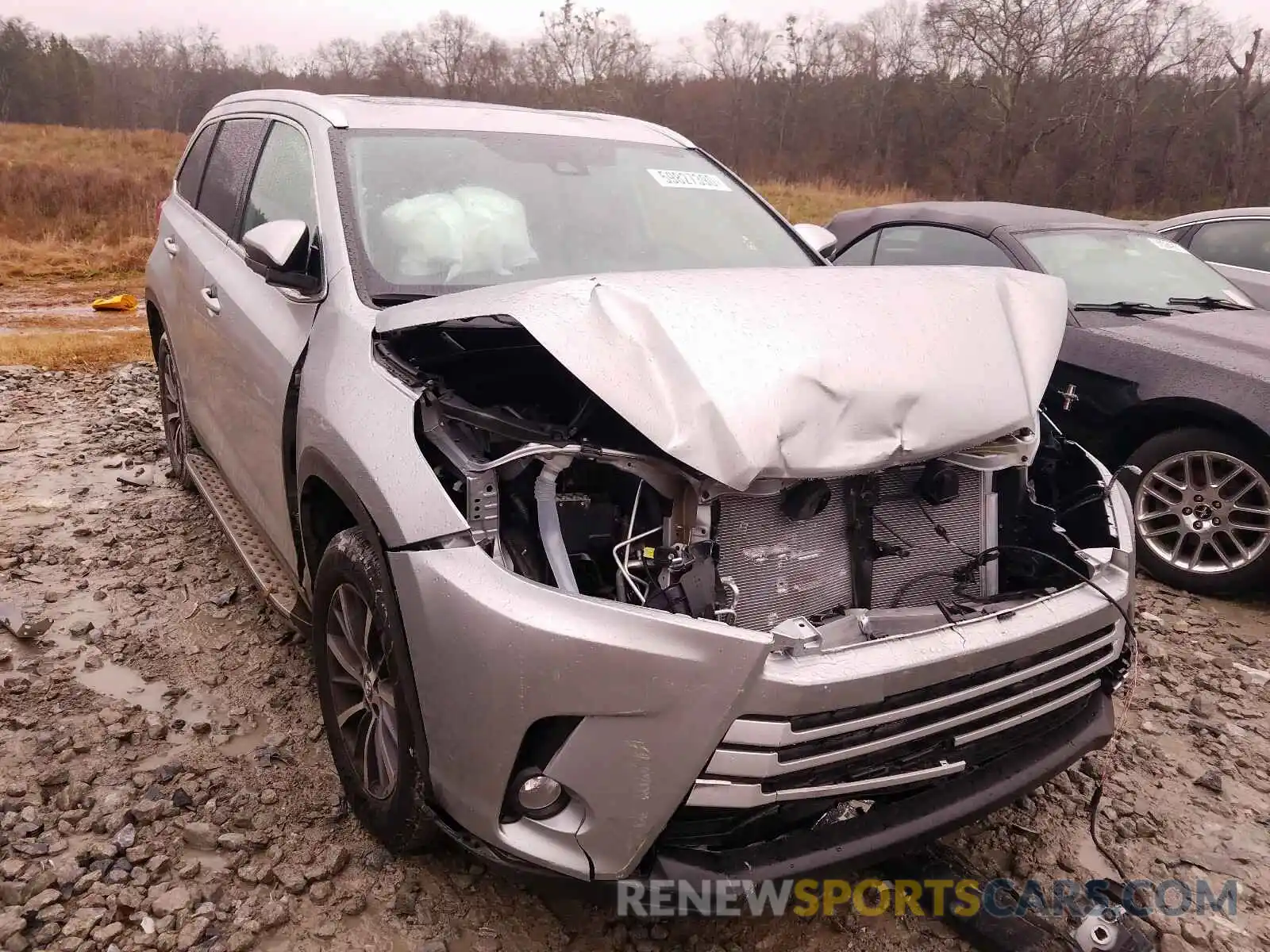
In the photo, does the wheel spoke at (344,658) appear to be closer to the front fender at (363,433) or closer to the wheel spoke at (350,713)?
the wheel spoke at (350,713)

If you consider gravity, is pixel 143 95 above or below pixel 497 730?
above

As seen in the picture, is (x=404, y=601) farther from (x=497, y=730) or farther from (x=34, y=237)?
(x=34, y=237)

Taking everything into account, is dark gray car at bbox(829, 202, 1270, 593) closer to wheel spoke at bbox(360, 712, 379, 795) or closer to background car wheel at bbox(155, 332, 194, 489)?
wheel spoke at bbox(360, 712, 379, 795)

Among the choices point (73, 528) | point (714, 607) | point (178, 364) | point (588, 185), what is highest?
point (588, 185)

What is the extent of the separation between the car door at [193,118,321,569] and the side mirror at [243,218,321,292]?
4 cm

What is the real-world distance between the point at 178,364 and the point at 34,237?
65.8 ft

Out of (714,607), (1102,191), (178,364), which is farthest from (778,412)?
(1102,191)

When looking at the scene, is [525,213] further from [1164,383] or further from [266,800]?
[1164,383]

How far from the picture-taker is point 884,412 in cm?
194

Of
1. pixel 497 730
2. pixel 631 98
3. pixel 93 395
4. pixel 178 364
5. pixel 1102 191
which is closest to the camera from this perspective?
pixel 497 730

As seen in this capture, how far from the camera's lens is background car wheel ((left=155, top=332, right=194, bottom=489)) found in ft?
14.2

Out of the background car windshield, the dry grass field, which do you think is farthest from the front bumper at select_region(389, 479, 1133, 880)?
the dry grass field

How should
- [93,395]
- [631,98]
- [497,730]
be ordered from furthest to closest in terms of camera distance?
[631,98], [93,395], [497,730]

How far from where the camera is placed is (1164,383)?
4059 millimetres
